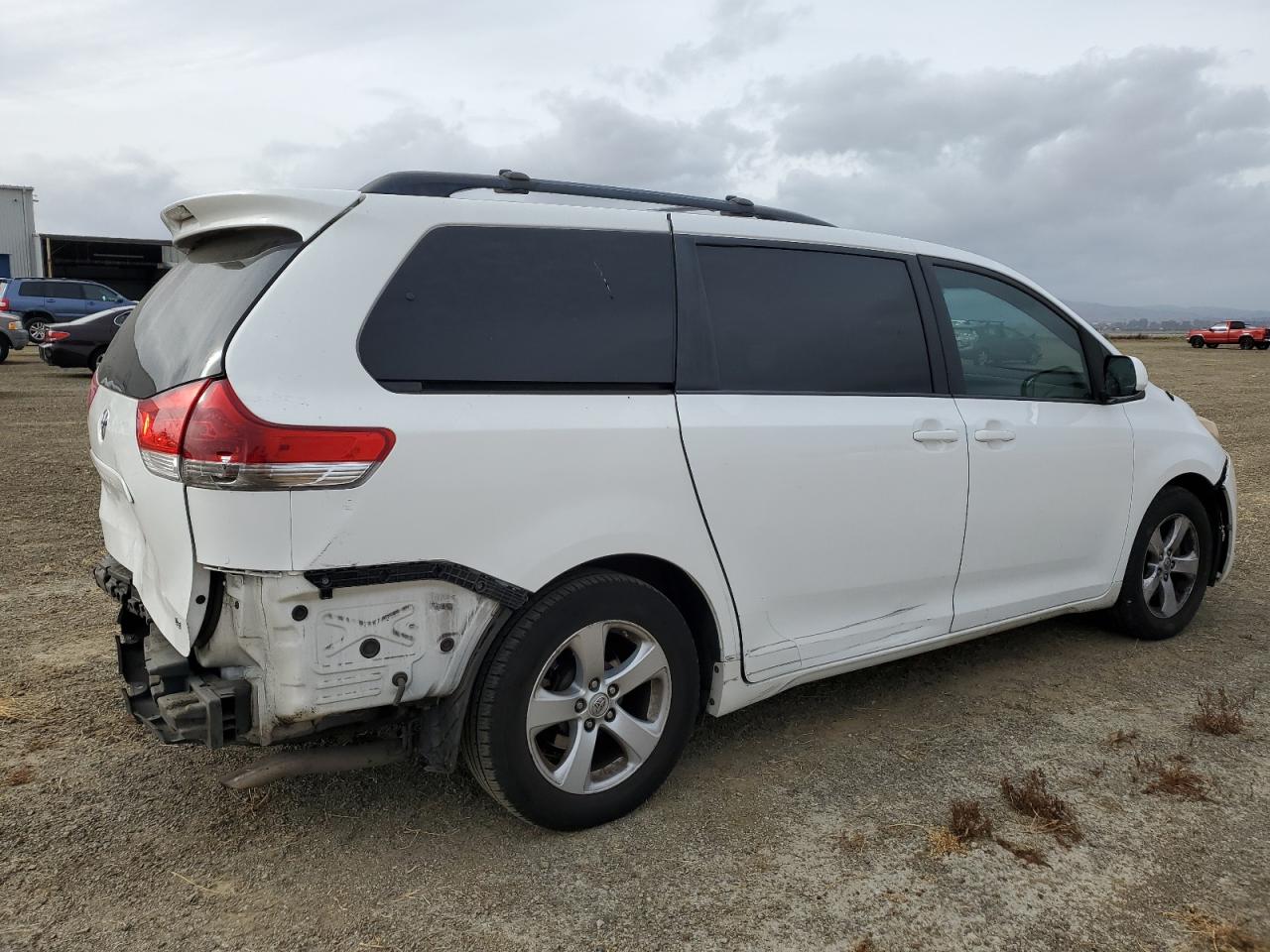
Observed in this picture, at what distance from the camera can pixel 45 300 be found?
895 inches

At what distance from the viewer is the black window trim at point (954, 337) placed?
12.9 feet

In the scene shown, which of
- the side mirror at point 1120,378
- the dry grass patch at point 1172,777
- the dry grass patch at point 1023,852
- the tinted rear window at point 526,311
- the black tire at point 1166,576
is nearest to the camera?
the tinted rear window at point 526,311

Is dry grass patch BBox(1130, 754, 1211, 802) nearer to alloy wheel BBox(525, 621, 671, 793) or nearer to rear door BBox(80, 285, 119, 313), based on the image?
alloy wheel BBox(525, 621, 671, 793)

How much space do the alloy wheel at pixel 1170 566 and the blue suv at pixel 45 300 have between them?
904 inches

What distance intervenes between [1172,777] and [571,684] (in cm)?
201

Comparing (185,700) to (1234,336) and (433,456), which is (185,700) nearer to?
(433,456)

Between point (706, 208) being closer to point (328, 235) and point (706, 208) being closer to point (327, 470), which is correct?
point (328, 235)

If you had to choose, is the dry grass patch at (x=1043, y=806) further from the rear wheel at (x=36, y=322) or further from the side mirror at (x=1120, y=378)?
the rear wheel at (x=36, y=322)

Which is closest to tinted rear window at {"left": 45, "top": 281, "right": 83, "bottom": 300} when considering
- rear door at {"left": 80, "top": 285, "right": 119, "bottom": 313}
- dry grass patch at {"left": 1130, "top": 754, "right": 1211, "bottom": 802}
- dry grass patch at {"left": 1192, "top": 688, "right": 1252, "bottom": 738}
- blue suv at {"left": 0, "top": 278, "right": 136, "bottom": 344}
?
blue suv at {"left": 0, "top": 278, "right": 136, "bottom": 344}

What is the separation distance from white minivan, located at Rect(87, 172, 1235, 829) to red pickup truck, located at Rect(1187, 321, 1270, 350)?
48.9 meters

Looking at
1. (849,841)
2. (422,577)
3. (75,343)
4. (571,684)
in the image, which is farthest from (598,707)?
(75,343)

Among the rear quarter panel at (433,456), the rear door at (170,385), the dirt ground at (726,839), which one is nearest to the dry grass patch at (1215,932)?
the dirt ground at (726,839)

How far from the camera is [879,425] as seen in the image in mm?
3551

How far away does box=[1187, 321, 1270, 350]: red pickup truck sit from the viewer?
148 feet
